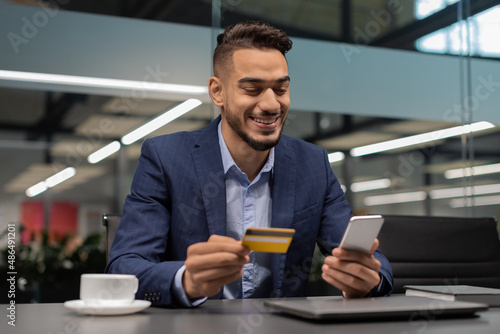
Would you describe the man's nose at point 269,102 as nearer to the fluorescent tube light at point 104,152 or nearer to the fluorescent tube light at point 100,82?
the fluorescent tube light at point 104,152

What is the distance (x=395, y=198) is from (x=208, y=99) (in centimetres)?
169

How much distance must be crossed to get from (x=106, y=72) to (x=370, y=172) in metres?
2.16

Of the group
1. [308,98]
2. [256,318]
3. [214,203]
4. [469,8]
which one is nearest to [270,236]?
[256,318]

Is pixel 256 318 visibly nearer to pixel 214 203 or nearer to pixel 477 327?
pixel 477 327

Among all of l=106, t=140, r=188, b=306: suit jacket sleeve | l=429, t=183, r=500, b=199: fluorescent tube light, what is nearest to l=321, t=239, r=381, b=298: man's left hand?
l=106, t=140, r=188, b=306: suit jacket sleeve

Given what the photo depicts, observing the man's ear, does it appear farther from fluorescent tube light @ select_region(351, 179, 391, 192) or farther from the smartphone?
fluorescent tube light @ select_region(351, 179, 391, 192)

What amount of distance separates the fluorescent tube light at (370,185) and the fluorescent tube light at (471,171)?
591 millimetres

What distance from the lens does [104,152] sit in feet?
12.2

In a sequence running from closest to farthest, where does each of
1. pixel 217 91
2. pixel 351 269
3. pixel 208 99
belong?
pixel 351 269 < pixel 217 91 < pixel 208 99

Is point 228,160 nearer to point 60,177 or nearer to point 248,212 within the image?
point 248,212

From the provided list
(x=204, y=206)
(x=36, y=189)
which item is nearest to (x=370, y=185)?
(x=36, y=189)

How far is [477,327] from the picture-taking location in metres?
0.96

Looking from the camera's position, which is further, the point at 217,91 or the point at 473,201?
the point at 473,201

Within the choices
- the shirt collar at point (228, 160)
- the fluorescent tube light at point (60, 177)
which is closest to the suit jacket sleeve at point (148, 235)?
the shirt collar at point (228, 160)
